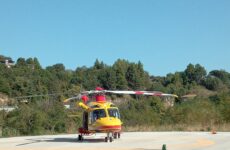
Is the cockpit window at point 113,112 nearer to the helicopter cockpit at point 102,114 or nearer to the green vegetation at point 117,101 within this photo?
the helicopter cockpit at point 102,114

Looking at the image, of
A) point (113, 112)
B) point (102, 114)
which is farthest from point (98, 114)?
point (113, 112)

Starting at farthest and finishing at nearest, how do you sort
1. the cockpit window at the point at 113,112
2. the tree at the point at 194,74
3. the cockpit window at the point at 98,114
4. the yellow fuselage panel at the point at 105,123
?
the tree at the point at 194,74 → the cockpit window at the point at 113,112 → the cockpit window at the point at 98,114 → the yellow fuselage panel at the point at 105,123

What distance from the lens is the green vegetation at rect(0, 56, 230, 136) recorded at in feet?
147

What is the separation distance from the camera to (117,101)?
70000 millimetres

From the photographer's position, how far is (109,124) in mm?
24031

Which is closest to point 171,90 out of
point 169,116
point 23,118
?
point 169,116

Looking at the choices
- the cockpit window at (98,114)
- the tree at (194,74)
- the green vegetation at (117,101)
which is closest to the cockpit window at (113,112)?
the cockpit window at (98,114)

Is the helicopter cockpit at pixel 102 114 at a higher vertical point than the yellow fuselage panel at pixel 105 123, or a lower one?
higher

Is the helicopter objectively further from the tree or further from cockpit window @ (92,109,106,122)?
the tree

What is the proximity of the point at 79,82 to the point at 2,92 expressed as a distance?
28.2 m

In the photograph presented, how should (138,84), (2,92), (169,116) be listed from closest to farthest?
(169,116) < (2,92) < (138,84)

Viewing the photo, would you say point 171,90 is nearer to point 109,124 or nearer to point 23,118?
point 23,118

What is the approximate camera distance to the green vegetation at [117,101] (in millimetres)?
44906

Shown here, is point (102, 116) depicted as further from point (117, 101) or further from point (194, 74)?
point (194, 74)
